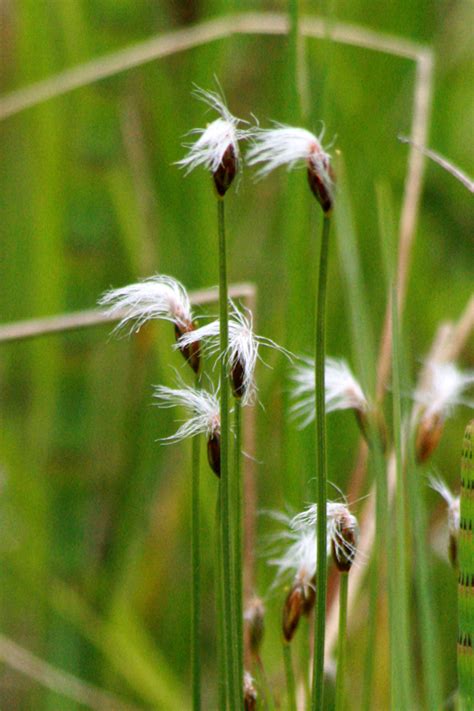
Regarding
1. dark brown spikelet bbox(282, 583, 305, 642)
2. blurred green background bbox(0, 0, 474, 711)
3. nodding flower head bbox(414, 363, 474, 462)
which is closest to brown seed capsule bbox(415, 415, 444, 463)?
nodding flower head bbox(414, 363, 474, 462)

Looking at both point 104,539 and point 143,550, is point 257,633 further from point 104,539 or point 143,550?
point 104,539

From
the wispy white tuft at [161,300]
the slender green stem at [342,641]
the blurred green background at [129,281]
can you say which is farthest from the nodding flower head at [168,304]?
the blurred green background at [129,281]

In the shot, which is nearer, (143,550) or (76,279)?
(143,550)

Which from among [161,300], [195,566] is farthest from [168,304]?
[195,566]

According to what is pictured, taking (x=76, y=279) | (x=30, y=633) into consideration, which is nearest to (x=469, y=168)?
(x=76, y=279)

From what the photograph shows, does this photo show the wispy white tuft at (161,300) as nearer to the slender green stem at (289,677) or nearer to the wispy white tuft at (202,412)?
the wispy white tuft at (202,412)

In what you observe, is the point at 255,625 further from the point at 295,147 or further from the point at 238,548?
the point at 295,147

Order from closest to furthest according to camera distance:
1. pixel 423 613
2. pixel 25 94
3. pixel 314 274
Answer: pixel 423 613
pixel 314 274
pixel 25 94
